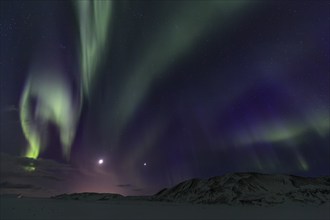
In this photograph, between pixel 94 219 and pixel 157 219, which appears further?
pixel 157 219

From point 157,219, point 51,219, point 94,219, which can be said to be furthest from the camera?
point 157,219

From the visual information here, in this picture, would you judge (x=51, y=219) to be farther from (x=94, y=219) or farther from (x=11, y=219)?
(x=94, y=219)

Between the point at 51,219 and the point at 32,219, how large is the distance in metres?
3.49

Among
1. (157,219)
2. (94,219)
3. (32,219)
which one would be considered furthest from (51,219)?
(157,219)

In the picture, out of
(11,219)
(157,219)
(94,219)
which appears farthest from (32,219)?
(157,219)

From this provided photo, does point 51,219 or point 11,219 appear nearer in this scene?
point 11,219

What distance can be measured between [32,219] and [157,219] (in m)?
29.5

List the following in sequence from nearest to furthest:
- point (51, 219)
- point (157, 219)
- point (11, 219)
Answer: point (11, 219) < point (51, 219) < point (157, 219)

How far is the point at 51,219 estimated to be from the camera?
59688 millimetres

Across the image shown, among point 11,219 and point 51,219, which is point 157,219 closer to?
point 51,219

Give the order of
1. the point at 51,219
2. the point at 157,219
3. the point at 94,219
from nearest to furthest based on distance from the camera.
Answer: the point at 51,219 → the point at 94,219 → the point at 157,219

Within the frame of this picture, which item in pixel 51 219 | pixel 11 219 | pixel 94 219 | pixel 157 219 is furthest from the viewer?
pixel 157 219

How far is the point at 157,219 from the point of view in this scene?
78000 millimetres

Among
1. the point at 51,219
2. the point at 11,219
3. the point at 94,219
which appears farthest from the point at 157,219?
the point at 11,219
